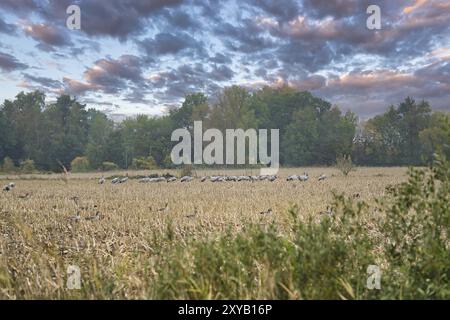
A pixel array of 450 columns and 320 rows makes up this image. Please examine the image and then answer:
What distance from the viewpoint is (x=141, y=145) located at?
2692 inches

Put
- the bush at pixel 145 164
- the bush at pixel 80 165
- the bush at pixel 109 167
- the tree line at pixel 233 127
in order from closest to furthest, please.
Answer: the bush at pixel 145 164
the bush at pixel 80 165
the bush at pixel 109 167
the tree line at pixel 233 127

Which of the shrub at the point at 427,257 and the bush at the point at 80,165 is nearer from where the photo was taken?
the shrub at the point at 427,257

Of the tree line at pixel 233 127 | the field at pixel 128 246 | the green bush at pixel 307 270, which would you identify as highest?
the tree line at pixel 233 127

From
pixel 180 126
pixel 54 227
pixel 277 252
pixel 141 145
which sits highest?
pixel 180 126

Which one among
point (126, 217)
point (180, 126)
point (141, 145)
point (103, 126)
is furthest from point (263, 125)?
point (126, 217)

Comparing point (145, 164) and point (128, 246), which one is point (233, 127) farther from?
point (128, 246)

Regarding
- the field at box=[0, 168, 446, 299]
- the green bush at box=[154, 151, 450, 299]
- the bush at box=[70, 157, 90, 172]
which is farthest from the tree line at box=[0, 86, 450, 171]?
the green bush at box=[154, 151, 450, 299]

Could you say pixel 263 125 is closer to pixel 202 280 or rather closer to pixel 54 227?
pixel 54 227

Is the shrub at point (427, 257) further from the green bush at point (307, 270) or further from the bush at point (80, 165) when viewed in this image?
the bush at point (80, 165)

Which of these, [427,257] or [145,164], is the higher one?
[145,164]


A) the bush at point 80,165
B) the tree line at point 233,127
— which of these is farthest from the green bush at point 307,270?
the bush at point 80,165

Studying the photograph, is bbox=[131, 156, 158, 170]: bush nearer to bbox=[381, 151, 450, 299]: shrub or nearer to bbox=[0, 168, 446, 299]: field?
bbox=[0, 168, 446, 299]: field

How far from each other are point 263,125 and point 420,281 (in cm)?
7641

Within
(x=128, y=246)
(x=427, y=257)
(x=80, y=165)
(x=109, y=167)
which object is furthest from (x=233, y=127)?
(x=427, y=257)
